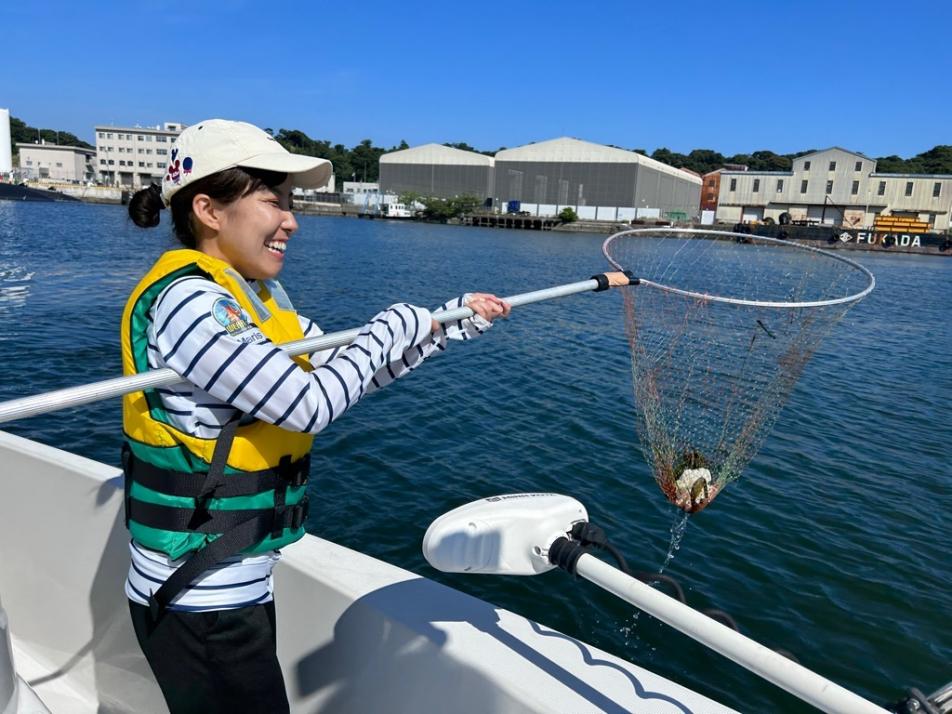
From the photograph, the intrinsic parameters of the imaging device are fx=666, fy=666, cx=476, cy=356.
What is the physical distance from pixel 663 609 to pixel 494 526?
0.59m

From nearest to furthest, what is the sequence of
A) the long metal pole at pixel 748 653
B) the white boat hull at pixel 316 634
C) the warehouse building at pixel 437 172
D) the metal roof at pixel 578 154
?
1. the long metal pole at pixel 748 653
2. the white boat hull at pixel 316 634
3. the metal roof at pixel 578 154
4. the warehouse building at pixel 437 172

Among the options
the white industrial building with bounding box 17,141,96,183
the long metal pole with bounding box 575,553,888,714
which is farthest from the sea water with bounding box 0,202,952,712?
the white industrial building with bounding box 17,141,96,183

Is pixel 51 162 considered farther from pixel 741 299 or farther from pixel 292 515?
pixel 292 515

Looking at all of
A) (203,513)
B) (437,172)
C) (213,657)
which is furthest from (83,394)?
(437,172)

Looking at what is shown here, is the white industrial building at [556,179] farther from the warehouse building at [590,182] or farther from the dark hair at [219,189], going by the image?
the dark hair at [219,189]

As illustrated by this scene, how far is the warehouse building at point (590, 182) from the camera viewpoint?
94.5m

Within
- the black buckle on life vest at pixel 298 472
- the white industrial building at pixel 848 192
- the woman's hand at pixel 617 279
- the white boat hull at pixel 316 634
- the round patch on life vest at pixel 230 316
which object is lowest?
the white boat hull at pixel 316 634

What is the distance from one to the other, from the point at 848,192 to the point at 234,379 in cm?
9399

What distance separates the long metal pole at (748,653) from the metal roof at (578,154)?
9707 cm

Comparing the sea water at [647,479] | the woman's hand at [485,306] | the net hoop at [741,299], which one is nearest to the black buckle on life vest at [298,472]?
the woman's hand at [485,306]

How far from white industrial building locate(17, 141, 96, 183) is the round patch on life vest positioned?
519 feet

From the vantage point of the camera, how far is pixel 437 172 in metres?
109

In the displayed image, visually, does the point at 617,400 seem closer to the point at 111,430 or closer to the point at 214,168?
the point at 111,430

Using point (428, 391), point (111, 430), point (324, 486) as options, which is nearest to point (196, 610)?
point (324, 486)
